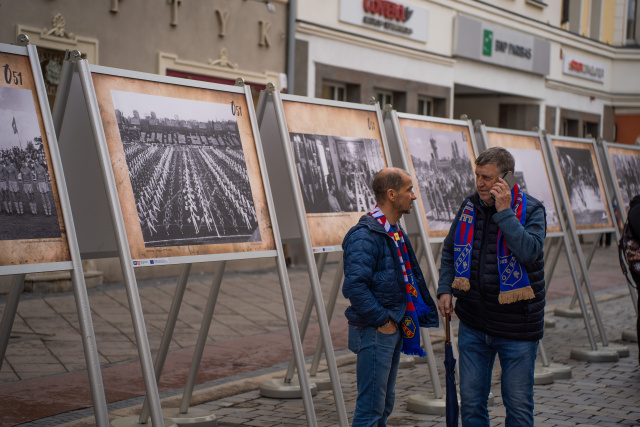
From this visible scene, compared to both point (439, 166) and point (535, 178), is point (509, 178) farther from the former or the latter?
point (535, 178)

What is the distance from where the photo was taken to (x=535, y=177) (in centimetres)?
839

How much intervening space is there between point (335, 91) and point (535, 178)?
8.93m

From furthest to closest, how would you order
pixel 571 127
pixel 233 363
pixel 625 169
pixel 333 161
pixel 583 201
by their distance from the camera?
pixel 571 127 → pixel 625 169 → pixel 583 201 → pixel 233 363 → pixel 333 161

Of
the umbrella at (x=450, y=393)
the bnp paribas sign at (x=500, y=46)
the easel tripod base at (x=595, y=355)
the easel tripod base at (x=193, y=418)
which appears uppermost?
the bnp paribas sign at (x=500, y=46)

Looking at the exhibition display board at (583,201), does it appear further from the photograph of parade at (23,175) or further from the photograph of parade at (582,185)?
the photograph of parade at (23,175)

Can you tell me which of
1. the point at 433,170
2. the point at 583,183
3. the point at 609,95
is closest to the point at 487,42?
the point at 609,95

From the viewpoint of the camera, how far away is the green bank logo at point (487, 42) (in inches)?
801

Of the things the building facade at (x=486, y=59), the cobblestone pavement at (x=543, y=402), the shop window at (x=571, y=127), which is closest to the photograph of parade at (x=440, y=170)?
the cobblestone pavement at (x=543, y=402)

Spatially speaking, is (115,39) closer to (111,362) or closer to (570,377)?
(111,362)

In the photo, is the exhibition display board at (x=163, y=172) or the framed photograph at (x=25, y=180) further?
the exhibition display board at (x=163, y=172)

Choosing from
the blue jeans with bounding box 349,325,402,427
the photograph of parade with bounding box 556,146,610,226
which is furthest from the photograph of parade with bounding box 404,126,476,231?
the blue jeans with bounding box 349,325,402,427

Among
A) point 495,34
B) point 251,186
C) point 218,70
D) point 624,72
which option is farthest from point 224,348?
point 624,72

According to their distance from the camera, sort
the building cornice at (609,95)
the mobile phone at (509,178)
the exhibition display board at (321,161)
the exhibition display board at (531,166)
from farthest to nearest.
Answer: the building cornice at (609,95), the exhibition display board at (531,166), the exhibition display board at (321,161), the mobile phone at (509,178)

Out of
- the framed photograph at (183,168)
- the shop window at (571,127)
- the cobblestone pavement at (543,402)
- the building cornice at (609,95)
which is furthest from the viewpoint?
the shop window at (571,127)
